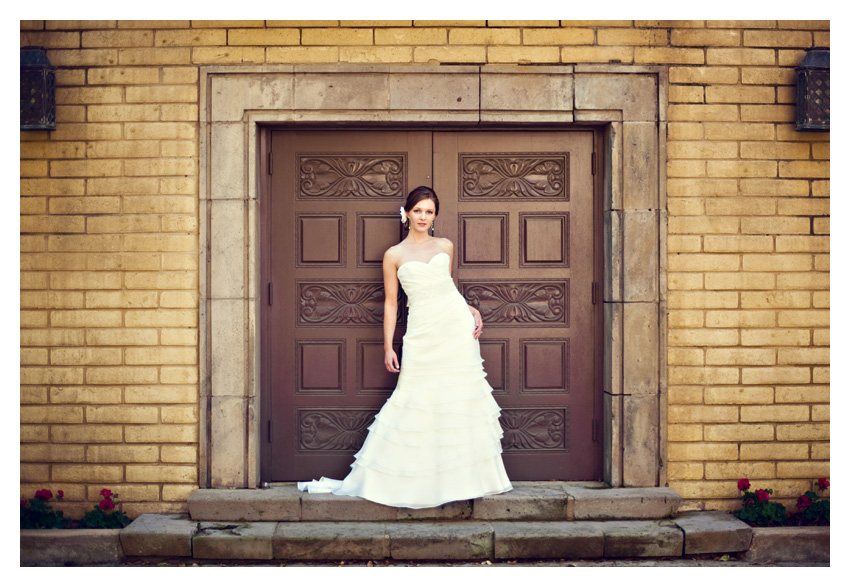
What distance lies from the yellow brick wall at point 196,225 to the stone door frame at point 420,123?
103 millimetres

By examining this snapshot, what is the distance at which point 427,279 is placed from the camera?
14.7 feet

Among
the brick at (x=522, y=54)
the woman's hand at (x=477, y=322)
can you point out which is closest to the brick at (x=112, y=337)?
the woman's hand at (x=477, y=322)

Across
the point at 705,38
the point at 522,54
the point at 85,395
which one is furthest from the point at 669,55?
the point at 85,395

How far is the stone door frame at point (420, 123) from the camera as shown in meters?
4.71

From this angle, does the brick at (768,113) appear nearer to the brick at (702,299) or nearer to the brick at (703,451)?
the brick at (702,299)

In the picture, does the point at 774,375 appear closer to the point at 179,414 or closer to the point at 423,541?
the point at 423,541

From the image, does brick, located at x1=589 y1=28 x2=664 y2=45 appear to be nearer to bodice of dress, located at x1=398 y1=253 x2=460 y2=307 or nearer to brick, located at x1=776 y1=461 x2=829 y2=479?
bodice of dress, located at x1=398 y1=253 x2=460 y2=307

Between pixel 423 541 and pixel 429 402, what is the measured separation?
86 centimetres

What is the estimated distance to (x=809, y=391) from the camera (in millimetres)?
4836

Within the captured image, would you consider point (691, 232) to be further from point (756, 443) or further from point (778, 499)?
point (778, 499)

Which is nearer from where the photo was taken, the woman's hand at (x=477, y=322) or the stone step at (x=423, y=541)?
the stone step at (x=423, y=541)

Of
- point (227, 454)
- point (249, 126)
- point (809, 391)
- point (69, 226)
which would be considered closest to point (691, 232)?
point (809, 391)

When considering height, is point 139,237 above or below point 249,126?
below

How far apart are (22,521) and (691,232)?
15.9 ft
